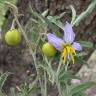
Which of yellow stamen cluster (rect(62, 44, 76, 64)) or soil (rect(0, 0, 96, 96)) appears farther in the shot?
soil (rect(0, 0, 96, 96))

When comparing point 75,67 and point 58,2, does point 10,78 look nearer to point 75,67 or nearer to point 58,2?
point 75,67

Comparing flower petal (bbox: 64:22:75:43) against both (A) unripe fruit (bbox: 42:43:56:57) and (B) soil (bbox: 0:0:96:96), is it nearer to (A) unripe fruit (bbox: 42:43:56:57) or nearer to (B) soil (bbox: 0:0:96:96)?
(A) unripe fruit (bbox: 42:43:56:57)

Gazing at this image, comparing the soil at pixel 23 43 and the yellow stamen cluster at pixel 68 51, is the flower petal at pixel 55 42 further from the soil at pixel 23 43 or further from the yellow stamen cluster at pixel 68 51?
the soil at pixel 23 43

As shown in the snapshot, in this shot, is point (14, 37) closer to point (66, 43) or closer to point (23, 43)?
point (66, 43)

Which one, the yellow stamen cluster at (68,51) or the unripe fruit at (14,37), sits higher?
the unripe fruit at (14,37)

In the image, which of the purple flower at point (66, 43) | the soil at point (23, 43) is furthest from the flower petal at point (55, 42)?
the soil at point (23, 43)

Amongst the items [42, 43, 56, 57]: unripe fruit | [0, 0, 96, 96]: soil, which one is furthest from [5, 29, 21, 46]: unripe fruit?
[0, 0, 96, 96]: soil

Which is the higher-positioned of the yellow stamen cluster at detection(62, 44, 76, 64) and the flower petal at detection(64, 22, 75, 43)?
the flower petal at detection(64, 22, 75, 43)

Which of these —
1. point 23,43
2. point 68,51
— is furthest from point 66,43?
point 23,43
